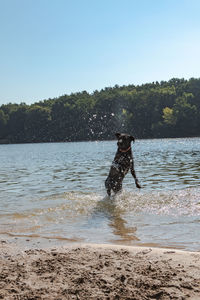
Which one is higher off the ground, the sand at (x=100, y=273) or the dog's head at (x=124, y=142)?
the dog's head at (x=124, y=142)

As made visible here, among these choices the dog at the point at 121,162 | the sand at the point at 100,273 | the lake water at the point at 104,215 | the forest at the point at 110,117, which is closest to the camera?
the sand at the point at 100,273

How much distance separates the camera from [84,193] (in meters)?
9.98

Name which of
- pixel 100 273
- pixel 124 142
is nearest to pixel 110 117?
pixel 124 142

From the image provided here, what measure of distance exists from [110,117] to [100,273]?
99553 millimetres

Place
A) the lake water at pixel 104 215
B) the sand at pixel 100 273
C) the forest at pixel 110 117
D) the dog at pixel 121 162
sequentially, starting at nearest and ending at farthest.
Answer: the sand at pixel 100 273 < the lake water at pixel 104 215 < the dog at pixel 121 162 < the forest at pixel 110 117

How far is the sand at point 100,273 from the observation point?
309 cm

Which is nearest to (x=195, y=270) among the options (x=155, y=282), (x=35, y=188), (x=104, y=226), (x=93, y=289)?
(x=155, y=282)

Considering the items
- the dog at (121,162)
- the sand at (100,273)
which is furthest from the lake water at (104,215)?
the sand at (100,273)

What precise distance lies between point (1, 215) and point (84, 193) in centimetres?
320

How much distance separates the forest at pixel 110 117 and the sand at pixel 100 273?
255ft

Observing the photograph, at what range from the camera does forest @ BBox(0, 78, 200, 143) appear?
9071cm

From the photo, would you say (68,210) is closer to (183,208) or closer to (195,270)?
(183,208)

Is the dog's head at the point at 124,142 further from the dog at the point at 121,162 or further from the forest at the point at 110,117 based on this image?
the forest at the point at 110,117

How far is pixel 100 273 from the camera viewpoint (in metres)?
3.54
